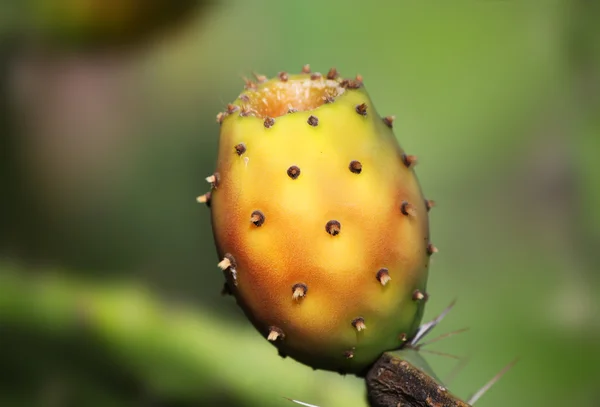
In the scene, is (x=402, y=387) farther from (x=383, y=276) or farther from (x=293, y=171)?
(x=293, y=171)

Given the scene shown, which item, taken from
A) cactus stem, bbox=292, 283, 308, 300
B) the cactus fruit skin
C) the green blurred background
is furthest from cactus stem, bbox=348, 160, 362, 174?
the green blurred background

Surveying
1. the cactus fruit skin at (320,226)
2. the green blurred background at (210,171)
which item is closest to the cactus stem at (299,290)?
the cactus fruit skin at (320,226)

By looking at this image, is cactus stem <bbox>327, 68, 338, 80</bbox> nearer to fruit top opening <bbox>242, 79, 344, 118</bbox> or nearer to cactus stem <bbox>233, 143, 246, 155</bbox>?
fruit top opening <bbox>242, 79, 344, 118</bbox>

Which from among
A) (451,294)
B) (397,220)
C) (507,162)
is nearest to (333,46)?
(507,162)

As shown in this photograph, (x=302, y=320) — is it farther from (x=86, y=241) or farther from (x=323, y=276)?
(x=86, y=241)

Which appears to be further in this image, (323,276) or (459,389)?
(459,389)

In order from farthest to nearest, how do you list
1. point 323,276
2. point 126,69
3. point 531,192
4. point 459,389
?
point 126,69 → point 531,192 → point 459,389 → point 323,276
